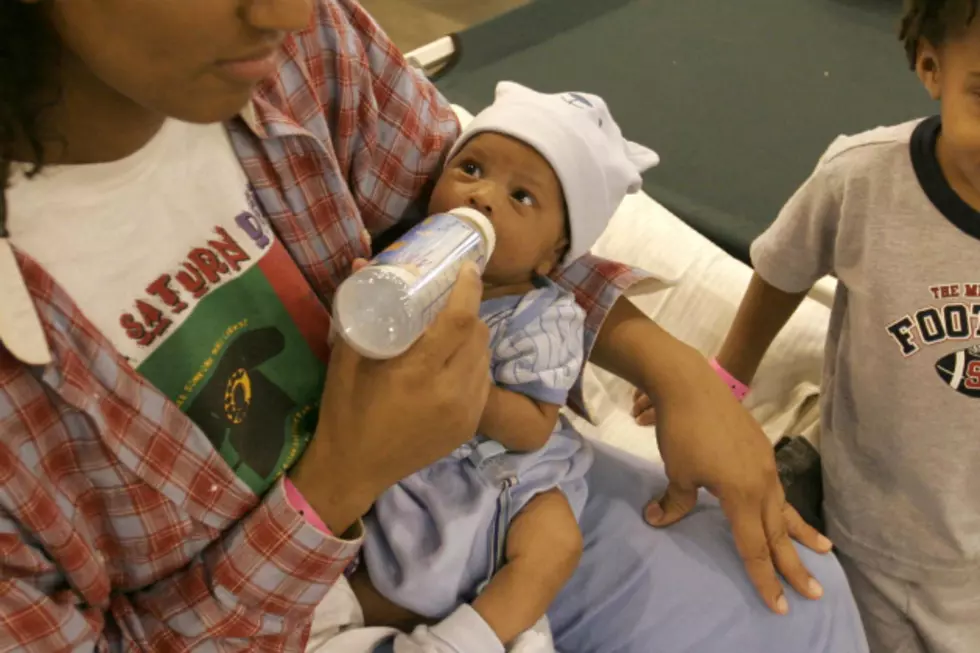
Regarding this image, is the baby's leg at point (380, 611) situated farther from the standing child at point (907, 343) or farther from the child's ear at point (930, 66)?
the child's ear at point (930, 66)

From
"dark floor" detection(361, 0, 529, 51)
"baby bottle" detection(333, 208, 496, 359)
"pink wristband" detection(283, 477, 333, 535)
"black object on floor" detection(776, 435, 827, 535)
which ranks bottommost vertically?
"dark floor" detection(361, 0, 529, 51)

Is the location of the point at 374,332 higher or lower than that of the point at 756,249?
higher

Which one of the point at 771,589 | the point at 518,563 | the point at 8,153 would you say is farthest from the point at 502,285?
the point at 8,153

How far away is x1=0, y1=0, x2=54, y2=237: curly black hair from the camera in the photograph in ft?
1.92

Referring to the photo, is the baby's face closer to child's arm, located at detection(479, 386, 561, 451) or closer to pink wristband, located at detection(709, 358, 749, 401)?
child's arm, located at detection(479, 386, 561, 451)

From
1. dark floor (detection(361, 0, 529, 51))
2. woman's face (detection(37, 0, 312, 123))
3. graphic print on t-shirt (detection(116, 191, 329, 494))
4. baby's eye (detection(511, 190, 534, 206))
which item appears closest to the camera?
woman's face (detection(37, 0, 312, 123))

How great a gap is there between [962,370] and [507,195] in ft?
2.00

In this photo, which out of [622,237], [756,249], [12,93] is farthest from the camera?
[622,237]

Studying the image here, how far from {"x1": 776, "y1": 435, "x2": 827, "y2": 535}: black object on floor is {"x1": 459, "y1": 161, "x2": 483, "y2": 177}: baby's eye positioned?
2.14 feet

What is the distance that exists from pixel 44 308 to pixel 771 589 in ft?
2.60

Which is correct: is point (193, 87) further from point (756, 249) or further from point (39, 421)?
point (756, 249)

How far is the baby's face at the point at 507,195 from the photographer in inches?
38.0

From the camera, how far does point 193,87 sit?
24.2 inches

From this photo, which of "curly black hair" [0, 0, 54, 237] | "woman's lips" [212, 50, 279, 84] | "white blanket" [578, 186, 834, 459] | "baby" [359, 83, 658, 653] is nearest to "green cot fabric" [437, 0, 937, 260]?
"white blanket" [578, 186, 834, 459]
